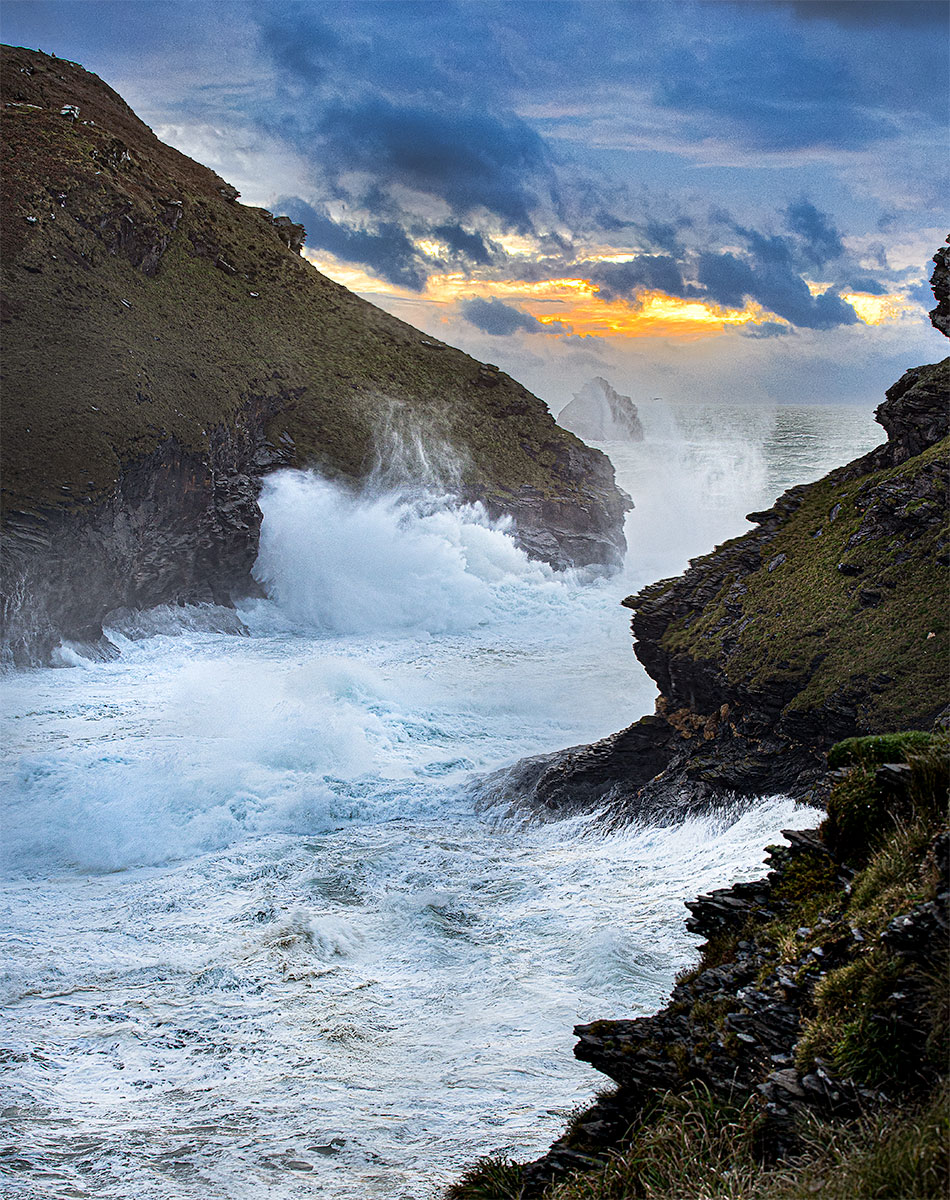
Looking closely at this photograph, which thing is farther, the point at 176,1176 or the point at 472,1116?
the point at 472,1116

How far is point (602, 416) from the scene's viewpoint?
169 meters

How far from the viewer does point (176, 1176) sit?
438 inches

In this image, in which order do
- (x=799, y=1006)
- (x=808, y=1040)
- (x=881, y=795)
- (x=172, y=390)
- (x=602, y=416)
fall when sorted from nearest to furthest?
(x=808, y=1040) < (x=799, y=1006) < (x=881, y=795) < (x=172, y=390) < (x=602, y=416)

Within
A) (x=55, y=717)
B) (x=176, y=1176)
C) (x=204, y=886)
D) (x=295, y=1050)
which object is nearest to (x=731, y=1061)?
(x=176, y=1176)

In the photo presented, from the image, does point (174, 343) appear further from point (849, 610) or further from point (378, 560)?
point (849, 610)

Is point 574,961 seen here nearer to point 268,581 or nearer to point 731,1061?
point 731,1061

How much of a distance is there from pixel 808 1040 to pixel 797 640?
47.2 feet

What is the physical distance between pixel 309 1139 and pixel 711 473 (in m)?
96.0

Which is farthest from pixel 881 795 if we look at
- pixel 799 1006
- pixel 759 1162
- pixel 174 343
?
pixel 174 343

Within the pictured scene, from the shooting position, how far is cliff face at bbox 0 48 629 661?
43.3 m

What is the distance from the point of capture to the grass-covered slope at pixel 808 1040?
21.6 feet

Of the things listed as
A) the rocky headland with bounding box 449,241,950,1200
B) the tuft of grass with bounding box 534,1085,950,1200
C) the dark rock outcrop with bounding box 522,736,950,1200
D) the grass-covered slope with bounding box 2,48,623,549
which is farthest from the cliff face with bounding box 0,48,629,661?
the tuft of grass with bounding box 534,1085,950,1200

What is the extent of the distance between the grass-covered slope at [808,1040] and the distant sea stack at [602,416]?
152986 millimetres

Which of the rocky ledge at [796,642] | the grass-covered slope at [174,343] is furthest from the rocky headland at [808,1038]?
the grass-covered slope at [174,343]
